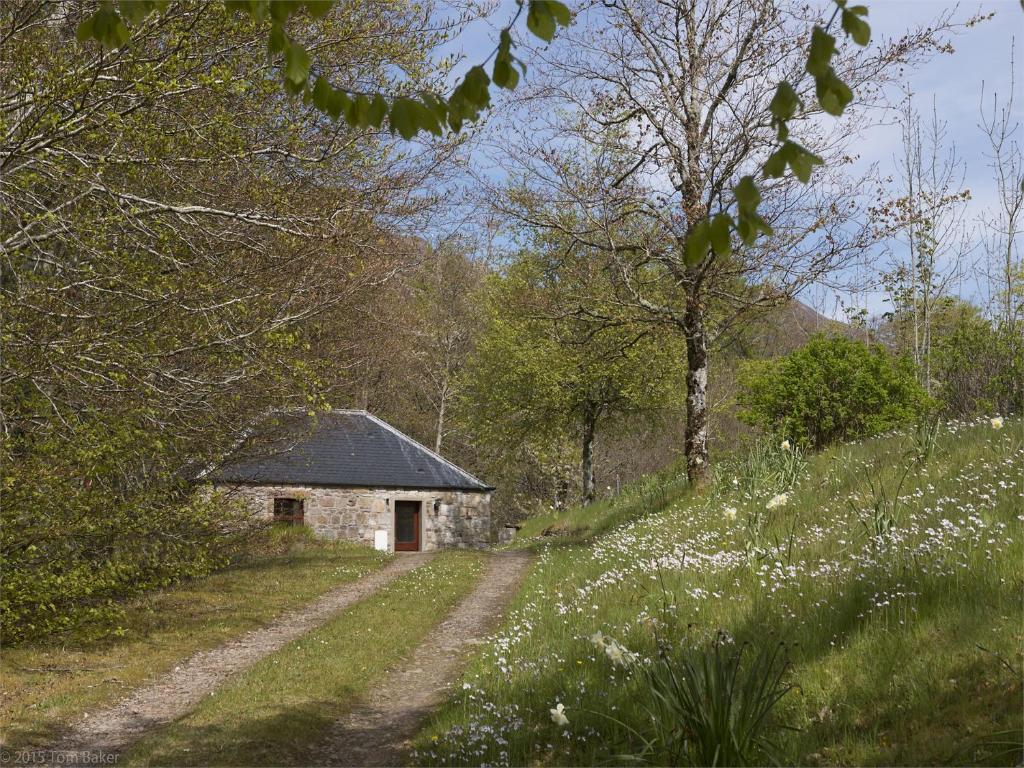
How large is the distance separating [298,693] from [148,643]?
4.44 m

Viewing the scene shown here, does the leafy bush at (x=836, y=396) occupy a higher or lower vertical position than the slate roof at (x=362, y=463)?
higher

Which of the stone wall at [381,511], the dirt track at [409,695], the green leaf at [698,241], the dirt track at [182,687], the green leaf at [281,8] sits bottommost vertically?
the dirt track at [182,687]

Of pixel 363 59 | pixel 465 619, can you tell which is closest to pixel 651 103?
pixel 363 59

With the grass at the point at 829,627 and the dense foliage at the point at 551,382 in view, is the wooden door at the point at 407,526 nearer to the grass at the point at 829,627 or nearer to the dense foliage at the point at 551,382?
the dense foliage at the point at 551,382

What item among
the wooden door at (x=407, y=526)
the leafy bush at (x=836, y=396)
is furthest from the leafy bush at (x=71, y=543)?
the wooden door at (x=407, y=526)

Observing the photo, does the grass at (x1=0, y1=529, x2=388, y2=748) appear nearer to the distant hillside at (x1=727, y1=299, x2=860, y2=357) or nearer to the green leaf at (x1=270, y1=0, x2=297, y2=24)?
the green leaf at (x1=270, y1=0, x2=297, y2=24)

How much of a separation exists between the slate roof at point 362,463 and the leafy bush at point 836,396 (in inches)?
566

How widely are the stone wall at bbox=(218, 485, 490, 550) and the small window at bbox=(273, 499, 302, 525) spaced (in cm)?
22

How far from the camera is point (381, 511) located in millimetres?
29328

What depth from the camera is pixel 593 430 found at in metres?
34.2

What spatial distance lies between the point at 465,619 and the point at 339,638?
7.15 ft

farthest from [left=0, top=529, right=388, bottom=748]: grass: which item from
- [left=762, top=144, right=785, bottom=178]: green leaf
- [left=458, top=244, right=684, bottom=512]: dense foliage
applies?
[left=458, top=244, right=684, bottom=512]: dense foliage

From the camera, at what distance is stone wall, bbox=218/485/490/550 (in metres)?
28.3

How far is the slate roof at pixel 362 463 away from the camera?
27984 millimetres
